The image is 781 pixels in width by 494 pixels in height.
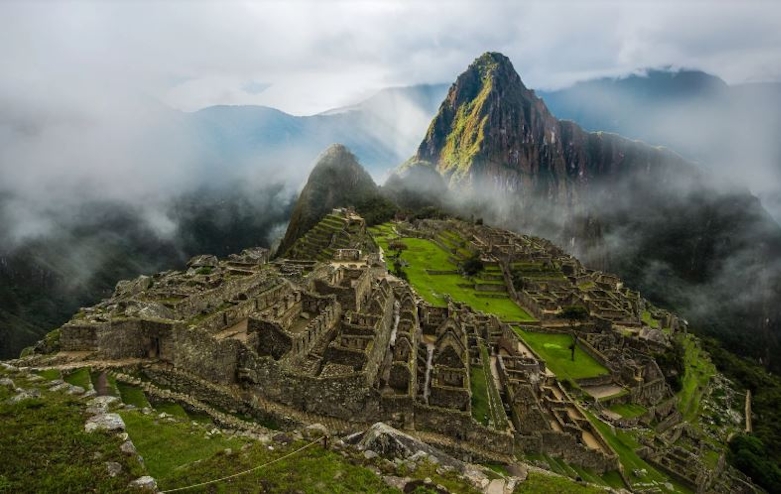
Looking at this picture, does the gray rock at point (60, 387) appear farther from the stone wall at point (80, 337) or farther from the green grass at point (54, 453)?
the stone wall at point (80, 337)

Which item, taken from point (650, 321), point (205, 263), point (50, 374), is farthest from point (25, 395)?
point (650, 321)

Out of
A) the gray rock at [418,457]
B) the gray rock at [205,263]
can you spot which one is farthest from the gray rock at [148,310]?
the gray rock at [205,263]

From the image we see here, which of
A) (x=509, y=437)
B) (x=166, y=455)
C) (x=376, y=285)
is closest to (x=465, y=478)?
(x=166, y=455)

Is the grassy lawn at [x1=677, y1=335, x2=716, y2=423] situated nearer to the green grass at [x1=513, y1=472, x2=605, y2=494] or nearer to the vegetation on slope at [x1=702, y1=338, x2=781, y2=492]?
the vegetation on slope at [x1=702, y1=338, x2=781, y2=492]

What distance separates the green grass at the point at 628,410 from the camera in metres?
42.3

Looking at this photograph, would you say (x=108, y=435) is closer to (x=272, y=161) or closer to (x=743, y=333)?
(x=272, y=161)

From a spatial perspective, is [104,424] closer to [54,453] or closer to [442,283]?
[54,453]

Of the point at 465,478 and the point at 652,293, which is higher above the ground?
the point at 465,478

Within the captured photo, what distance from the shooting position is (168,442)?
416 inches

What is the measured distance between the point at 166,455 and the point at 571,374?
43.1 m

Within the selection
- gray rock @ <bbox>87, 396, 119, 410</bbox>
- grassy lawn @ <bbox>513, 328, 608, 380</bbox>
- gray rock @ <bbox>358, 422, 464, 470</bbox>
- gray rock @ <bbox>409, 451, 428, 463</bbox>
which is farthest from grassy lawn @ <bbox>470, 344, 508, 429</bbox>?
gray rock @ <bbox>87, 396, 119, 410</bbox>

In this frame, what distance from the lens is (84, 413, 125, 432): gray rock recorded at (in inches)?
351

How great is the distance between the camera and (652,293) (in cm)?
18162

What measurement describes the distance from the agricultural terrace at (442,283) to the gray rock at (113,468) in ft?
133
